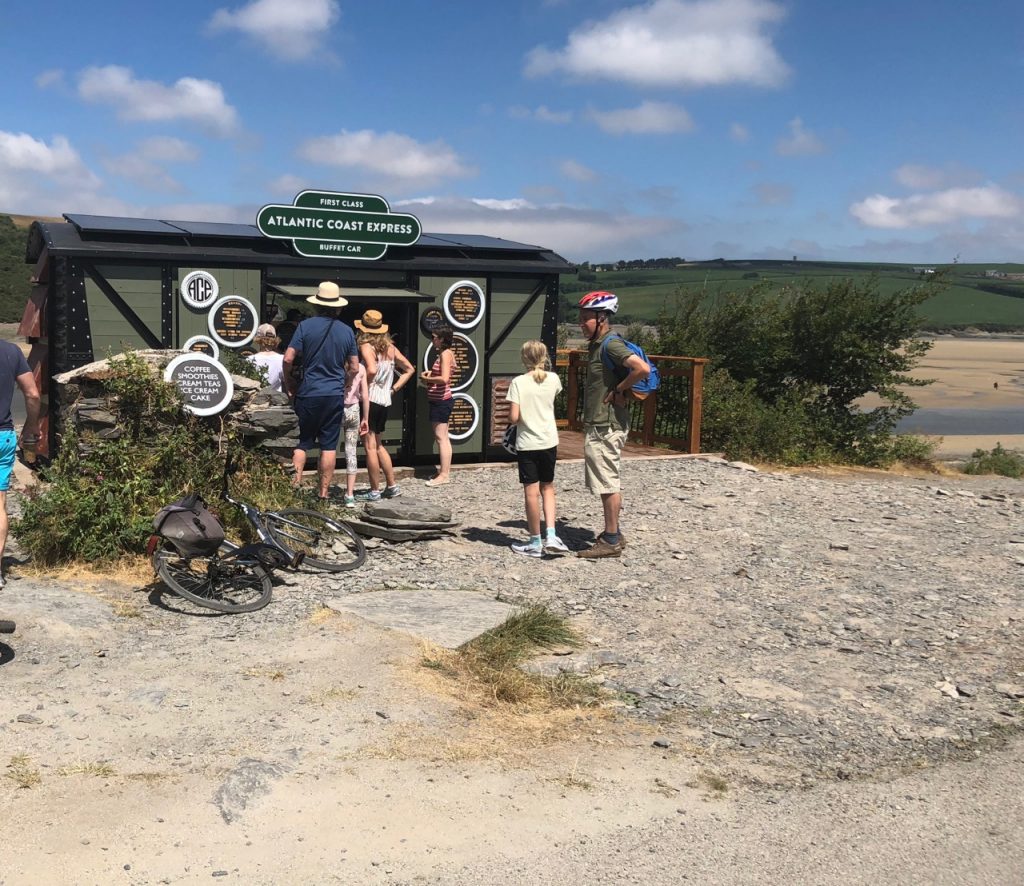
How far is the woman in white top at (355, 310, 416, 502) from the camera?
32.5 ft

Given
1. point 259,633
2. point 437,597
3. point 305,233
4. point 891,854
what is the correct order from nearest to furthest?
1. point 891,854
2. point 259,633
3. point 437,597
4. point 305,233

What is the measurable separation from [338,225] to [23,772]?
315 inches

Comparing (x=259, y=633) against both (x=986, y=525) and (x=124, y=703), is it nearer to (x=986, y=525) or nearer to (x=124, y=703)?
(x=124, y=703)

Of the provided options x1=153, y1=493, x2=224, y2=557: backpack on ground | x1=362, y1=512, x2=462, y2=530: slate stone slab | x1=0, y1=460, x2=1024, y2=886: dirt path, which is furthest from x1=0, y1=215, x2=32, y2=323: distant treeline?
x1=0, y1=460, x2=1024, y2=886: dirt path

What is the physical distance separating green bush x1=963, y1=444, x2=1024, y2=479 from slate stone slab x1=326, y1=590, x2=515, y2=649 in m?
11.1

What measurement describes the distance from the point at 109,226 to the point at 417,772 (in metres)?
7.83

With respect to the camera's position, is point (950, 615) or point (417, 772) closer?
point (417, 772)

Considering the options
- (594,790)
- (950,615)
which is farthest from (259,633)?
(950,615)

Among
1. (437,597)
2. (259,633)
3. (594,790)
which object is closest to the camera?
(594,790)

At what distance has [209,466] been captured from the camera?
8047mm

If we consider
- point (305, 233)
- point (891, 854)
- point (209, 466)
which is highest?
point (305, 233)

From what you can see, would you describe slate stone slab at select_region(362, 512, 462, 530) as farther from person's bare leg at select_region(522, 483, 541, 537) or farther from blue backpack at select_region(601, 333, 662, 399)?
blue backpack at select_region(601, 333, 662, 399)

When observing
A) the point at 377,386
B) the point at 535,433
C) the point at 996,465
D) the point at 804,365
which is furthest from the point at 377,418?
the point at 996,465

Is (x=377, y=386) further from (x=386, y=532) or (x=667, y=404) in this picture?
(x=667, y=404)
